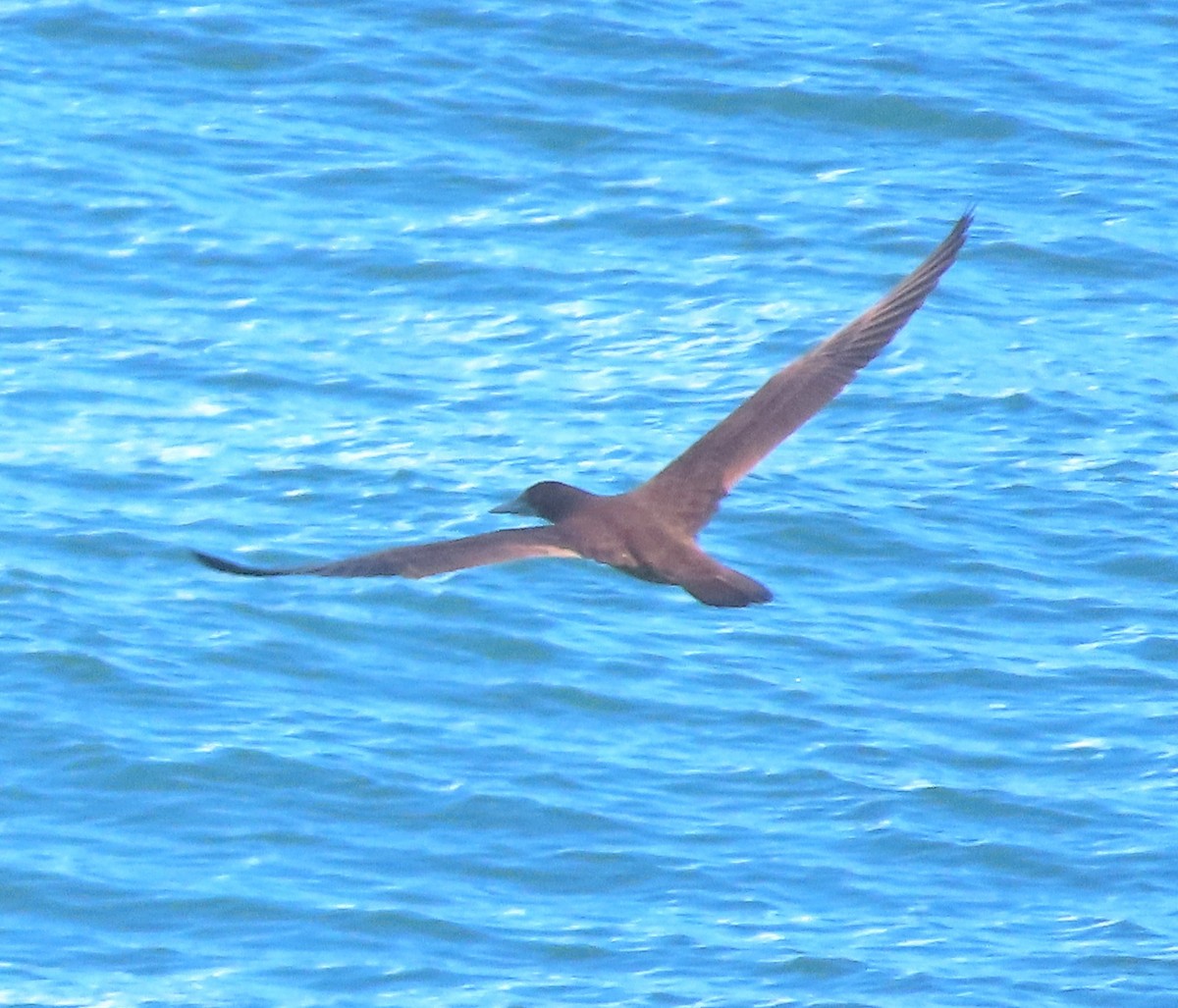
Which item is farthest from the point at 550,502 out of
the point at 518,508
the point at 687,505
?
the point at 687,505

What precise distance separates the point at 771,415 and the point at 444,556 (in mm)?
1217

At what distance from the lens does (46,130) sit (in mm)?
13969

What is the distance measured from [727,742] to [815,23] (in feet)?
23.9

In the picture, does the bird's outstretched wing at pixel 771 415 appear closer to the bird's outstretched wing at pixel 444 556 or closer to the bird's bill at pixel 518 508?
the bird's bill at pixel 518 508

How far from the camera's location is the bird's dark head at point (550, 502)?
23.6 ft

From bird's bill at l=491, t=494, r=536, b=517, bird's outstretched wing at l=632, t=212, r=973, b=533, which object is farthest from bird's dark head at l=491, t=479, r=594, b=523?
bird's outstretched wing at l=632, t=212, r=973, b=533

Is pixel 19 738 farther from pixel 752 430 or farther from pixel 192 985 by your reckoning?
pixel 752 430

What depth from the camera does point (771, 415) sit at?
287 inches

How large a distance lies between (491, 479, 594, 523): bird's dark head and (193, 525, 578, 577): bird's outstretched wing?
0.36 metres

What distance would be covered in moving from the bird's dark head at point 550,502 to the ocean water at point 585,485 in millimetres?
1718

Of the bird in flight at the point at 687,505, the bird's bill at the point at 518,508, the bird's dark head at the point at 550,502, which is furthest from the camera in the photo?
the bird's bill at the point at 518,508

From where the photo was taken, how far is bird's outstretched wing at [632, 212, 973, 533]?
7219 millimetres

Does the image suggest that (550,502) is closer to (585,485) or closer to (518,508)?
(518,508)

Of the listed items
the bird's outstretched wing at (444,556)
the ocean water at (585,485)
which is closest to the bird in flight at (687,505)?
the bird's outstretched wing at (444,556)
